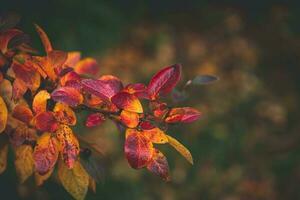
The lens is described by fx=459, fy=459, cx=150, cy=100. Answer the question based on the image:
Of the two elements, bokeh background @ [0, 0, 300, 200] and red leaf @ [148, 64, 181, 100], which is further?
bokeh background @ [0, 0, 300, 200]

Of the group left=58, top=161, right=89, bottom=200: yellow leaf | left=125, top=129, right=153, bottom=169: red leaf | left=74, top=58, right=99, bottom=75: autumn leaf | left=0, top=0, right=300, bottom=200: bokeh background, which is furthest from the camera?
left=0, top=0, right=300, bottom=200: bokeh background

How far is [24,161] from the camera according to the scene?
3.25 ft

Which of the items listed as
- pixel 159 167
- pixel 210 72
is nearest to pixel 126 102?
pixel 159 167

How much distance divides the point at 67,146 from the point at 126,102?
142 mm

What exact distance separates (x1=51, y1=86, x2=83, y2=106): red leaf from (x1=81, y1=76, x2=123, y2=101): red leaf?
0.11ft

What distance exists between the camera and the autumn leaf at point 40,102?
883mm

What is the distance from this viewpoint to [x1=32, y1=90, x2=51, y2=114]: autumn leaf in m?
0.88

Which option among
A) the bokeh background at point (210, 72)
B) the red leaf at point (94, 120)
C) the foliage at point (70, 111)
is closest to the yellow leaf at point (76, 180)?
the foliage at point (70, 111)

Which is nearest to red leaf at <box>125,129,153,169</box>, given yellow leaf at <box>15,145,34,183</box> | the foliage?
the foliage

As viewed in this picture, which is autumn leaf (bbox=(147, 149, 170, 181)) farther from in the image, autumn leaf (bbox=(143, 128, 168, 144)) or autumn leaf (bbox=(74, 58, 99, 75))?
autumn leaf (bbox=(74, 58, 99, 75))

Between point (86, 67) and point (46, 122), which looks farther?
point (86, 67)

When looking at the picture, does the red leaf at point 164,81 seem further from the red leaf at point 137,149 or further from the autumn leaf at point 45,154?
the autumn leaf at point 45,154

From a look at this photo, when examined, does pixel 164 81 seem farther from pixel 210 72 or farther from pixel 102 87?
pixel 210 72

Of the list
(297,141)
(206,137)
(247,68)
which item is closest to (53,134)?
(206,137)
